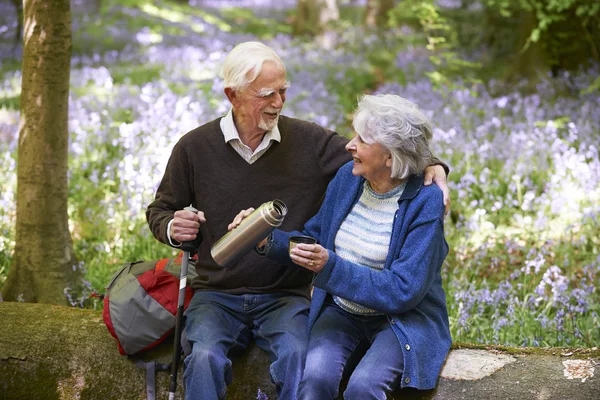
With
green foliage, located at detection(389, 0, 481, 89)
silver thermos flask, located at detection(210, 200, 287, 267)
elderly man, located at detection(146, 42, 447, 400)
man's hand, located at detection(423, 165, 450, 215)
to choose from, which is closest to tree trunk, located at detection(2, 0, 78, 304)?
elderly man, located at detection(146, 42, 447, 400)

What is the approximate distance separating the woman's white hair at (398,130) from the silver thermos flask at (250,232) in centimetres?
55

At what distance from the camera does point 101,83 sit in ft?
31.4

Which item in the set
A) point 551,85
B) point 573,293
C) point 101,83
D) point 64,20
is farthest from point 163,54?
point 573,293

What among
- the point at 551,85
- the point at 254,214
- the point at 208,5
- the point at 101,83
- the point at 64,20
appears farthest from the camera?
the point at 208,5

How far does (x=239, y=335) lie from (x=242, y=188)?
734 mm

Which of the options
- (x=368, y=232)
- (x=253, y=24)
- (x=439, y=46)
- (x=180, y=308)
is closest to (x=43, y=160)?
(x=180, y=308)

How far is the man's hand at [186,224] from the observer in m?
3.59

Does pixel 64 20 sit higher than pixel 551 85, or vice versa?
pixel 64 20

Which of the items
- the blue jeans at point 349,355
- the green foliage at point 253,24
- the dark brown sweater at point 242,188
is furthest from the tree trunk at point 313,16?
the blue jeans at point 349,355

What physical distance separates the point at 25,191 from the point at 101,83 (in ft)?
16.7

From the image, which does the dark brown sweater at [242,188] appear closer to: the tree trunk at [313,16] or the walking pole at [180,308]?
the walking pole at [180,308]

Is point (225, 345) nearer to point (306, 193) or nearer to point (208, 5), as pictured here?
point (306, 193)

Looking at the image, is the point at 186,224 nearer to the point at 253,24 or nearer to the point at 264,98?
the point at 264,98

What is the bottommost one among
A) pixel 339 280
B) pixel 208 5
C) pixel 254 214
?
pixel 208 5
